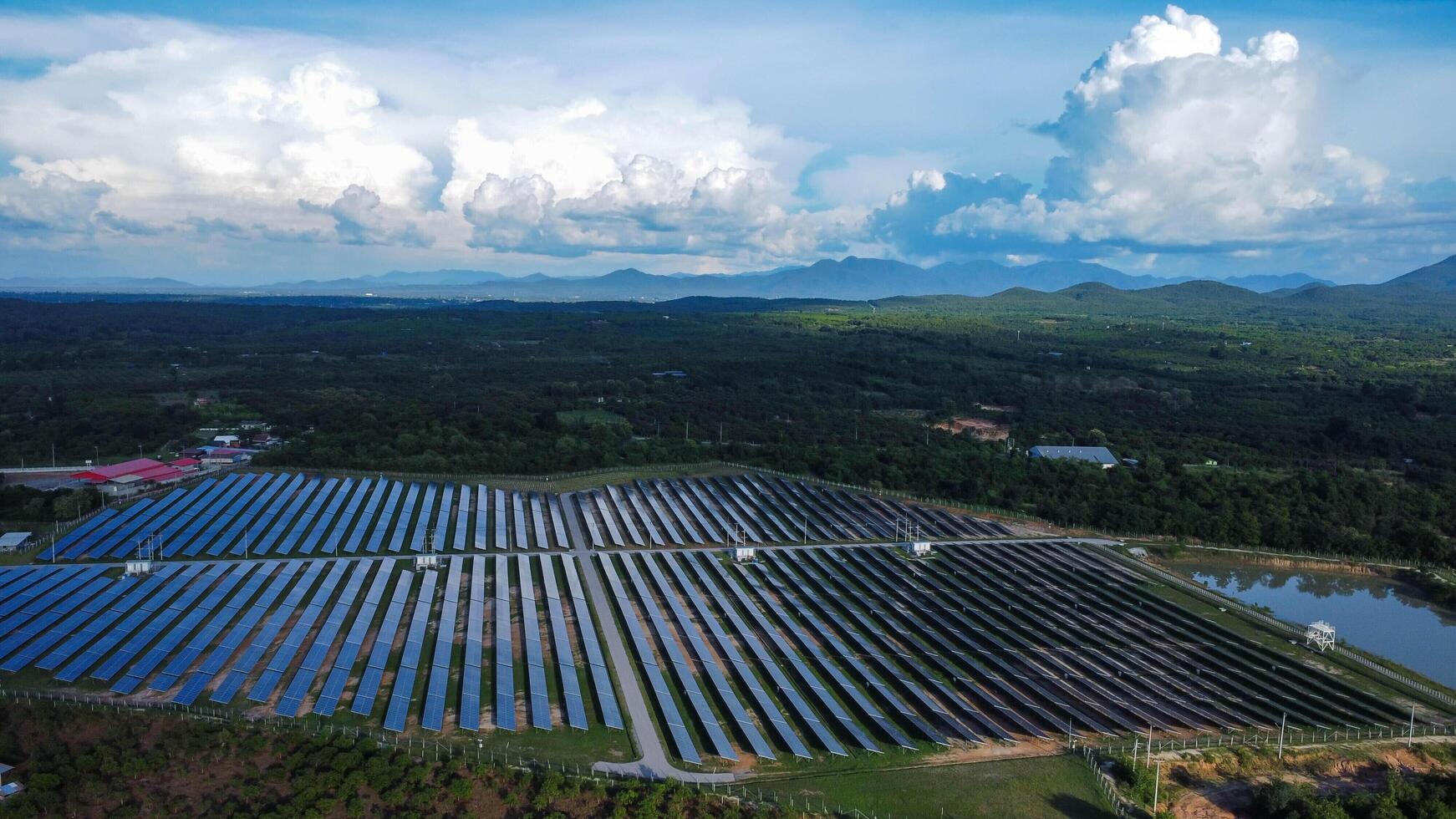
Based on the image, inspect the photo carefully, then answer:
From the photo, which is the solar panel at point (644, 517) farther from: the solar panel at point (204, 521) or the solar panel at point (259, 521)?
the solar panel at point (204, 521)

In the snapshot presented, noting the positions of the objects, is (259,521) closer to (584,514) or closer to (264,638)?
(264,638)

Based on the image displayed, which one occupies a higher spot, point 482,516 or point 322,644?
point 482,516

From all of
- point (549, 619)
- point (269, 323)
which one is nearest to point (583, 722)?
point (549, 619)

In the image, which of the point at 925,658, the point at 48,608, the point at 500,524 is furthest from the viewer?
the point at 500,524

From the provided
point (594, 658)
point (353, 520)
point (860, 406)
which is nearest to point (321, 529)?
point (353, 520)

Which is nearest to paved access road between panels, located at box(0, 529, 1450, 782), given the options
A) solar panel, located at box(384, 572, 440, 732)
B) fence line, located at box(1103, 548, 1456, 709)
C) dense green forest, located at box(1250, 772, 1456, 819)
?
solar panel, located at box(384, 572, 440, 732)

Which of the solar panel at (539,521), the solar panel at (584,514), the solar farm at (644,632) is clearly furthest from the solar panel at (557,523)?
the solar panel at (584,514)
